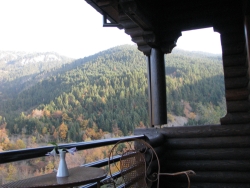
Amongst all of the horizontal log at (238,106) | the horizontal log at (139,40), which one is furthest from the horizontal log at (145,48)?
the horizontal log at (238,106)

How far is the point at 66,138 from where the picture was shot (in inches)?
754

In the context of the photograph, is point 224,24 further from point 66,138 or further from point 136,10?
point 66,138

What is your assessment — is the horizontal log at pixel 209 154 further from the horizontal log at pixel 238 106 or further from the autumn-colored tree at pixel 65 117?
the autumn-colored tree at pixel 65 117

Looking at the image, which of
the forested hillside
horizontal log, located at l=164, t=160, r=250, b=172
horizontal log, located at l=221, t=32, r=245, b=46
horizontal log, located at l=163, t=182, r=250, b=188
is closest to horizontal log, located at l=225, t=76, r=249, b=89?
horizontal log, located at l=221, t=32, r=245, b=46

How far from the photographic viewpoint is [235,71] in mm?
4426

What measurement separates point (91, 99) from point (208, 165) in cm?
1559

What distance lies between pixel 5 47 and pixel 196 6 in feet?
80.5

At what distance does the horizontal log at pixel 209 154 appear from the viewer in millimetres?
4312

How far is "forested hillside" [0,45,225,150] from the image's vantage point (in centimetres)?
1711

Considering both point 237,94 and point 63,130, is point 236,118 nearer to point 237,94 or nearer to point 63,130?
point 237,94

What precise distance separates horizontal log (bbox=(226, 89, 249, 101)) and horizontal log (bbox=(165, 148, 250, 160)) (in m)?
0.76

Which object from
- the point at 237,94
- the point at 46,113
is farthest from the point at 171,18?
the point at 46,113

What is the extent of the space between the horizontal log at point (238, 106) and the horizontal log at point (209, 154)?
584 millimetres

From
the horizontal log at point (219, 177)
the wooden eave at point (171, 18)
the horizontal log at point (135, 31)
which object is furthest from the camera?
the horizontal log at point (135, 31)
